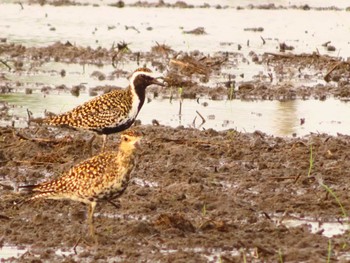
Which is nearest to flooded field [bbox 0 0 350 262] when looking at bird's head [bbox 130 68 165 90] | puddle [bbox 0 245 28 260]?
puddle [bbox 0 245 28 260]

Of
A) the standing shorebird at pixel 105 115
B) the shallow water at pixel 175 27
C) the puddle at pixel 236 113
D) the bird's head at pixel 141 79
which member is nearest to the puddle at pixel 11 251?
the standing shorebird at pixel 105 115

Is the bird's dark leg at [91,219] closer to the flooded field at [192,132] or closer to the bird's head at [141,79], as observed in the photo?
the flooded field at [192,132]

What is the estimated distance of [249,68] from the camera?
20.3 meters

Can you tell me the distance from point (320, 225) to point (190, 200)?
1.37m

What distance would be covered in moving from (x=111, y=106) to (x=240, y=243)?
355 cm

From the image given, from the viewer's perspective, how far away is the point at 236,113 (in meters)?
16.6

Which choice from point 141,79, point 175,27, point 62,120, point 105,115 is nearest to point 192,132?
point 141,79

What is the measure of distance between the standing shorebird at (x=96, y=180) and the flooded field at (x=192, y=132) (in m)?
0.29

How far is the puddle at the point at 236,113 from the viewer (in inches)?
614

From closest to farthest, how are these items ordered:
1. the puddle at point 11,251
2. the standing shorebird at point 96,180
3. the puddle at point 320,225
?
the puddle at point 11,251 < the standing shorebird at point 96,180 < the puddle at point 320,225

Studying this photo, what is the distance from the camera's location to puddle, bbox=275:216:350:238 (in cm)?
1088

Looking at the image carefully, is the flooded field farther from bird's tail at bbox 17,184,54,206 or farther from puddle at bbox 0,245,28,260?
bird's tail at bbox 17,184,54,206

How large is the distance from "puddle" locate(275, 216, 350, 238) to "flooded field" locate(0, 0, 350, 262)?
0.8 inches

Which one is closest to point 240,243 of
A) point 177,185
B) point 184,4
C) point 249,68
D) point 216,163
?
point 177,185
